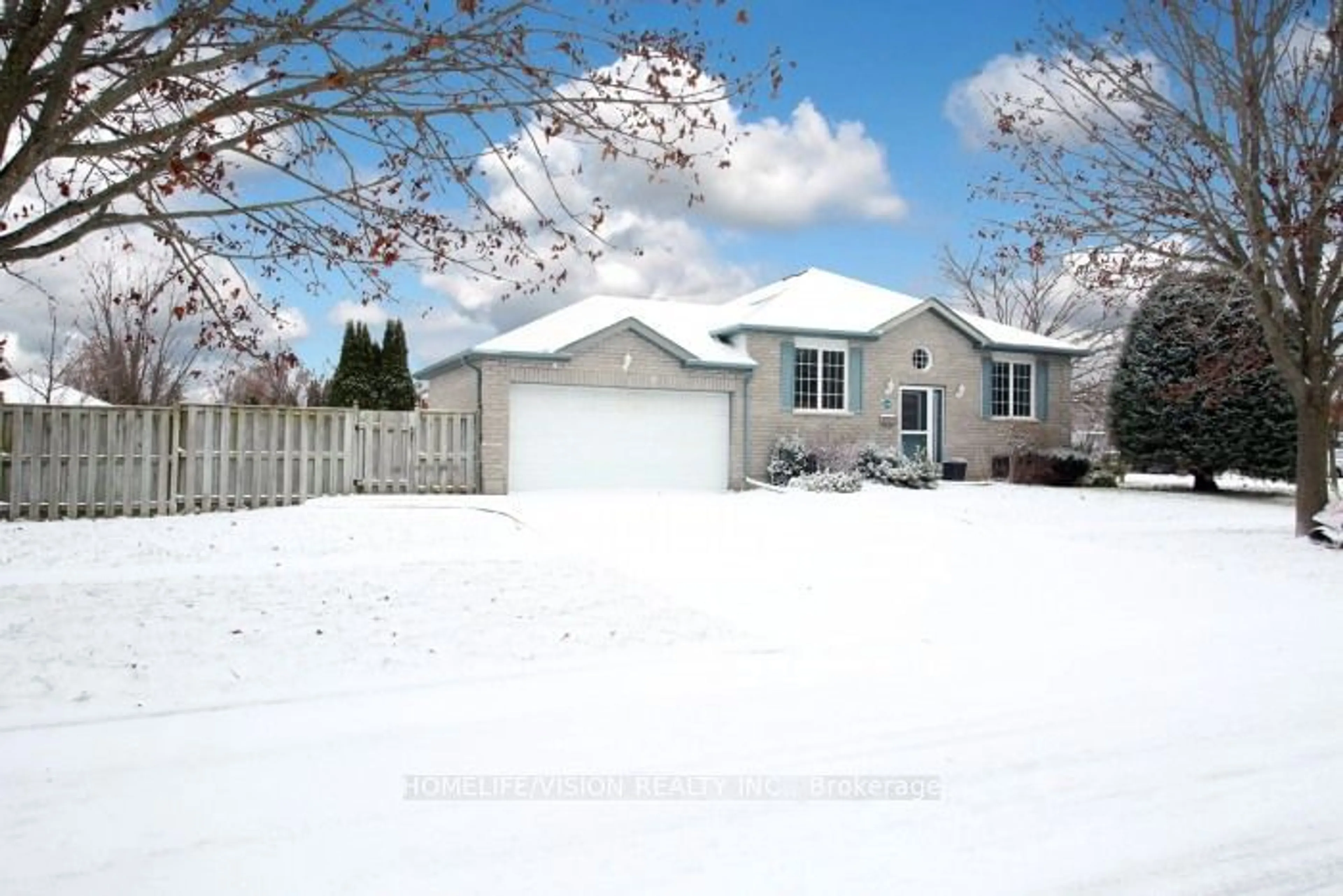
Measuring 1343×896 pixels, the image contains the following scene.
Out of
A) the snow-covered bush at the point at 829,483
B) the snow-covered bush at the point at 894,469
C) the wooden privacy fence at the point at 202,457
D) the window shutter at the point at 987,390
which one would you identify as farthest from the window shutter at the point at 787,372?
the wooden privacy fence at the point at 202,457

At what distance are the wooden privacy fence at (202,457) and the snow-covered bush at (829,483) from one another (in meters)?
6.95

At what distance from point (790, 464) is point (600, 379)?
459cm

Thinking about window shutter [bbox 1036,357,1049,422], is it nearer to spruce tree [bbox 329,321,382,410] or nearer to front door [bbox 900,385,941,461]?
front door [bbox 900,385,941,461]

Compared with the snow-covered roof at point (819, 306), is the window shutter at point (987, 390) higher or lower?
lower

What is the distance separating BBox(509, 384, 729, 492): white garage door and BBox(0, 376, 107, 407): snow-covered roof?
48.5 ft

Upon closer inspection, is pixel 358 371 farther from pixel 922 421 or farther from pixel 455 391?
pixel 922 421

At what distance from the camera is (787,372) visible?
72.7 feet

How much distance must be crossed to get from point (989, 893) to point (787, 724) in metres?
2.07

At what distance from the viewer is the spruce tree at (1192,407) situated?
Answer: 22.7m

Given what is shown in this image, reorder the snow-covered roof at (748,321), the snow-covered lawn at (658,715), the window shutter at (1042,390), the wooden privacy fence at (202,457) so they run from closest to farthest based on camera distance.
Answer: the snow-covered lawn at (658,715), the wooden privacy fence at (202,457), the snow-covered roof at (748,321), the window shutter at (1042,390)

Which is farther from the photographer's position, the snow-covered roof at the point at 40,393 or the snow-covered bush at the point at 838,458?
the snow-covered roof at the point at 40,393

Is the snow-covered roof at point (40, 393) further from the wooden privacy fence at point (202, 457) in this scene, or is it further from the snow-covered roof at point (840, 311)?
the snow-covered roof at point (840, 311)

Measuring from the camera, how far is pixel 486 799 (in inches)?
174

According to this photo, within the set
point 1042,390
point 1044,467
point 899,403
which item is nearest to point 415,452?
point 899,403
